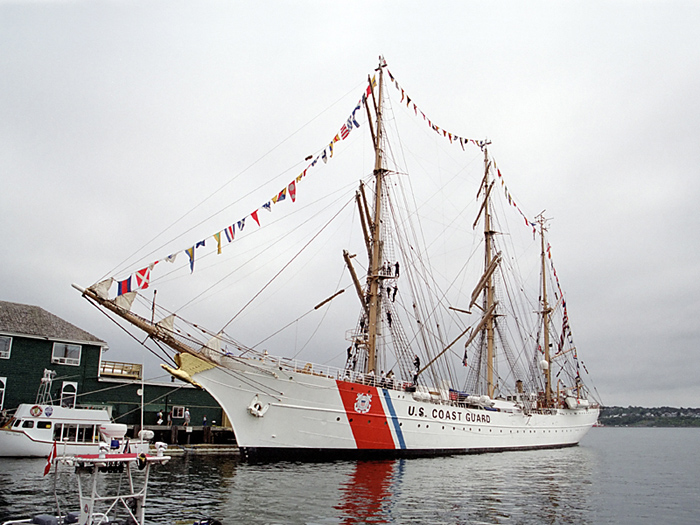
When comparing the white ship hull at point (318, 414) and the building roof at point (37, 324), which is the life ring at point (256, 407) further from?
the building roof at point (37, 324)

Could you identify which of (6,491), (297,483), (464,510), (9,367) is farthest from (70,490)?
(9,367)

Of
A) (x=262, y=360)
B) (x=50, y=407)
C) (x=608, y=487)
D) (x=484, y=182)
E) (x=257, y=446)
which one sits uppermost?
(x=484, y=182)

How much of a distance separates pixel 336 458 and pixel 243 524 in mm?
14682

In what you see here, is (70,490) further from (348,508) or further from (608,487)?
(608,487)

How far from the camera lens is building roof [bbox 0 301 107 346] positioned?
32.8 metres

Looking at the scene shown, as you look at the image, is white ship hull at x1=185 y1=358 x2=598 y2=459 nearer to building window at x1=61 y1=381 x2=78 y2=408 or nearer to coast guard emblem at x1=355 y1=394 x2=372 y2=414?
coast guard emblem at x1=355 y1=394 x2=372 y2=414

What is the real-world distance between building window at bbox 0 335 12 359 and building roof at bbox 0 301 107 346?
42cm

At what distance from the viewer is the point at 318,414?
2759 cm

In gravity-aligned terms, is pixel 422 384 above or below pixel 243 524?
above

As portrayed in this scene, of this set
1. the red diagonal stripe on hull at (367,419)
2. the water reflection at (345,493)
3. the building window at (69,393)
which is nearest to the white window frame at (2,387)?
the building window at (69,393)

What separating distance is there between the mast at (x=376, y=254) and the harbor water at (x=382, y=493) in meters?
6.80

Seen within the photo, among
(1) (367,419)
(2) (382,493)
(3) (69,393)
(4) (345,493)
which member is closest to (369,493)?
(2) (382,493)

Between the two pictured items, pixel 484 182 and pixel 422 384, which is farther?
pixel 484 182

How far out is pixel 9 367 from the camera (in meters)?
31.8
